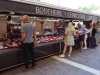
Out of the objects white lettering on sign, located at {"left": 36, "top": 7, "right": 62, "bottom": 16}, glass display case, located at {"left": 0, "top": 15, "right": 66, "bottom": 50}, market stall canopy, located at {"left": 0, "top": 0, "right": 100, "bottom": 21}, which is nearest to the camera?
market stall canopy, located at {"left": 0, "top": 0, "right": 100, "bottom": 21}

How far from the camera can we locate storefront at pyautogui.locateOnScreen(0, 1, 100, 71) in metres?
4.17

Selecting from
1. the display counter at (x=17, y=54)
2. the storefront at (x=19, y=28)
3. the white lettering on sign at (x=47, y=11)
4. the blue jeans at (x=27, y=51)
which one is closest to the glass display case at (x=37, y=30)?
the storefront at (x=19, y=28)

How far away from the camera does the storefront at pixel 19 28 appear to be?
13.7ft

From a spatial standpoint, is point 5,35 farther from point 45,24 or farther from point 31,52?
point 45,24

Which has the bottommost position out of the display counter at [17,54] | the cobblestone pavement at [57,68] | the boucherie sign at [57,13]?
the cobblestone pavement at [57,68]

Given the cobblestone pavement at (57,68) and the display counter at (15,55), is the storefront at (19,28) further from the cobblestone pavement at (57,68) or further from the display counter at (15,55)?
the cobblestone pavement at (57,68)

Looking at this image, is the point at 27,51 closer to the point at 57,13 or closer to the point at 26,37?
the point at 26,37

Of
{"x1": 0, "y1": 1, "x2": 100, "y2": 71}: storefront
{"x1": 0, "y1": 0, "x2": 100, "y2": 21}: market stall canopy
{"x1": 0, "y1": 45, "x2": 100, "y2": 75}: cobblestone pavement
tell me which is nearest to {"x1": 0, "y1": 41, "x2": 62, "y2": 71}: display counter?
{"x1": 0, "y1": 1, "x2": 100, "y2": 71}: storefront

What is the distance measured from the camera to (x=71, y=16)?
6711mm

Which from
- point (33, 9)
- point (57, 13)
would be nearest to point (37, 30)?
point (57, 13)

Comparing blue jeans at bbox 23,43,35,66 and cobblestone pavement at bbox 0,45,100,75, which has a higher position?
blue jeans at bbox 23,43,35,66

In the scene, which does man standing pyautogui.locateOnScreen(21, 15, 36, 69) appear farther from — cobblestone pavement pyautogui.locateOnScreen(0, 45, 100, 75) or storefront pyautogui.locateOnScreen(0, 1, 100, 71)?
cobblestone pavement pyautogui.locateOnScreen(0, 45, 100, 75)

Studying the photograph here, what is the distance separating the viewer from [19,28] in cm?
510

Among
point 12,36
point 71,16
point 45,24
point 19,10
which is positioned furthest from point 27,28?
point 71,16
